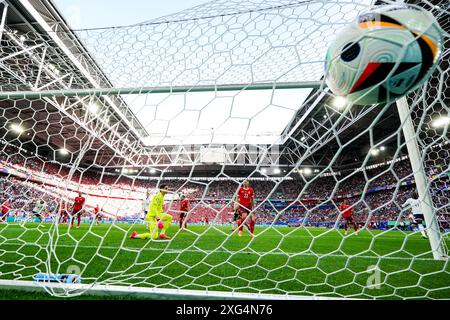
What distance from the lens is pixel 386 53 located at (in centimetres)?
126

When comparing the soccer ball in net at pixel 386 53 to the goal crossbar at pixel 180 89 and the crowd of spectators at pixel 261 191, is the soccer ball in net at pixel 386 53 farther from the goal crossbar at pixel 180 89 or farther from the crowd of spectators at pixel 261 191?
the crowd of spectators at pixel 261 191

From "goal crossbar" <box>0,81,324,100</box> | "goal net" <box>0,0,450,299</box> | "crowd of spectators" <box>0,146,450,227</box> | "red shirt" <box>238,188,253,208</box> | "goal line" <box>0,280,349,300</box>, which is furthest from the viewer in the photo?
"crowd of spectators" <box>0,146,450,227</box>

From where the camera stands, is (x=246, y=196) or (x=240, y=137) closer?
(x=240, y=137)

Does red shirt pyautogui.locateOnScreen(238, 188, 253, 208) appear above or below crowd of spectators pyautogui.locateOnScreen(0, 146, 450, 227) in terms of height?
below

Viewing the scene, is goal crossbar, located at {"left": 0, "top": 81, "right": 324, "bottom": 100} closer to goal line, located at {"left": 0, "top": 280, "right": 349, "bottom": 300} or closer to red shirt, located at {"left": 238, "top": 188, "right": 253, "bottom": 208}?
goal line, located at {"left": 0, "top": 280, "right": 349, "bottom": 300}

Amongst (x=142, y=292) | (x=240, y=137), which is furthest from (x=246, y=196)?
(x=142, y=292)

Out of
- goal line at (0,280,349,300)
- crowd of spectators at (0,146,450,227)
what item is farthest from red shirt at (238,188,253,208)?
goal line at (0,280,349,300)

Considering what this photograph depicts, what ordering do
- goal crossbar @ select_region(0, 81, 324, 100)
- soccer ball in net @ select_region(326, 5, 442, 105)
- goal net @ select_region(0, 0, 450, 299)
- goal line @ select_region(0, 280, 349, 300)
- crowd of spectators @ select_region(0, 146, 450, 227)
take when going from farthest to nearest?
crowd of spectators @ select_region(0, 146, 450, 227) → goal crossbar @ select_region(0, 81, 324, 100) → goal net @ select_region(0, 0, 450, 299) → goal line @ select_region(0, 280, 349, 300) → soccer ball in net @ select_region(326, 5, 442, 105)

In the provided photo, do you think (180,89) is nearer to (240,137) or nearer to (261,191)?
(240,137)

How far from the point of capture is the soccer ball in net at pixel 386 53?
1.27 m

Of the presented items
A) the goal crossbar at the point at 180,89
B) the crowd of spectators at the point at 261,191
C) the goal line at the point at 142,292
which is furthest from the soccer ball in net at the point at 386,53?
the crowd of spectators at the point at 261,191

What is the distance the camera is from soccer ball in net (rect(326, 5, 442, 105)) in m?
1.27
